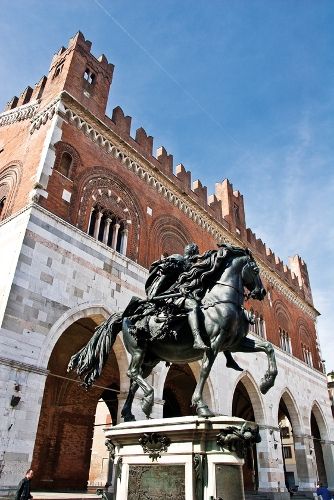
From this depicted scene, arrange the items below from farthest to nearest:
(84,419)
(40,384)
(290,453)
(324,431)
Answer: (290,453)
(324,431)
(84,419)
(40,384)

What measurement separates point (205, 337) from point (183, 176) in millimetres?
13061

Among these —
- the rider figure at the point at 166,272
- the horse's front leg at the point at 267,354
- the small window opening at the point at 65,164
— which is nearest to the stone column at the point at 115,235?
the small window opening at the point at 65,164

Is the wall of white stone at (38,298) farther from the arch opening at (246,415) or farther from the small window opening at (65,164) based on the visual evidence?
the arch opening at (246,415)

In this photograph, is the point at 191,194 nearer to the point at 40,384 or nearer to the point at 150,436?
the point at 40,384

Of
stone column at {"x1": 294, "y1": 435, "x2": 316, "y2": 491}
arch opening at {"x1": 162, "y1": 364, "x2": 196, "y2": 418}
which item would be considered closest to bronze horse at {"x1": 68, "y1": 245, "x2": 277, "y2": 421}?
arch opening at {"x1": 162, "y1": 364, "x2": 196, "y2": 418}

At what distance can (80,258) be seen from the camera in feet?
33.0

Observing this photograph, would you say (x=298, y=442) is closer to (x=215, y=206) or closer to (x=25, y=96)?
(x=215, y=206)

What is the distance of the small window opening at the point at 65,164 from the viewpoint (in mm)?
10891

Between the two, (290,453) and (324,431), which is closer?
(324,431)

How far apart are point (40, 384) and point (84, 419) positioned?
21.6 feet

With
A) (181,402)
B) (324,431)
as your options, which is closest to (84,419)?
(181,402)

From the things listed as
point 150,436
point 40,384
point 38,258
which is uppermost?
point 38,258

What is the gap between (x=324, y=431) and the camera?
20.2 m

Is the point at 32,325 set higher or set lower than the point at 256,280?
higher
